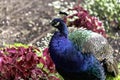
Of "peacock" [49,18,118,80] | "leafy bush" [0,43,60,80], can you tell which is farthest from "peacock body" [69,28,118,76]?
"leafy bush" [0,43,60,80]

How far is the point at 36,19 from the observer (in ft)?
26.7

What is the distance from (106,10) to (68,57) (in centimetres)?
321

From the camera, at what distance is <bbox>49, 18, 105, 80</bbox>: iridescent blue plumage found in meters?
4.77

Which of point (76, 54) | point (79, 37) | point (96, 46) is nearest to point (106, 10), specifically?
point (96, 46)

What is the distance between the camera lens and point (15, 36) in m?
7.46

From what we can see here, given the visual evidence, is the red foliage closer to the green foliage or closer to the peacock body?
the green foliage

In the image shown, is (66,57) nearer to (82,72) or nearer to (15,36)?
(82,72)

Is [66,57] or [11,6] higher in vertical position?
[66,57]

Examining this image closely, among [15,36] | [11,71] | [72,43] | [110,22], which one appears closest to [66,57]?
[72,43]

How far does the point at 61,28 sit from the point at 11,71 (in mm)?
689

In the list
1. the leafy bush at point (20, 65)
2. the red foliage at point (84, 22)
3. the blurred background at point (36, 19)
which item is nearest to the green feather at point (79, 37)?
the leafy bush at point (20, 65)

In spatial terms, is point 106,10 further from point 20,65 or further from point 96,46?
point 20,65

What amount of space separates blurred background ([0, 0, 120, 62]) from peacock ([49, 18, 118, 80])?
1.80m

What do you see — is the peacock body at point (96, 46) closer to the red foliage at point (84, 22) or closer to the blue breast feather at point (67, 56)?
the blue breast feather at point (67, 56)
